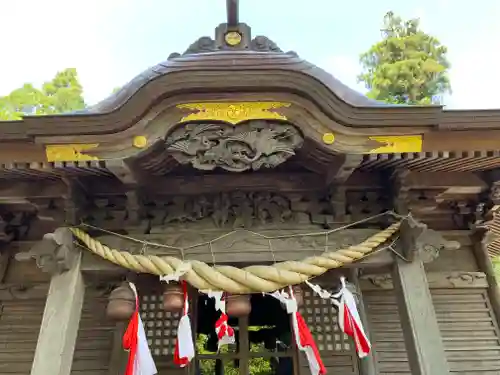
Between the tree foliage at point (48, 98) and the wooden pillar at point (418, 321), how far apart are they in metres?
12.5

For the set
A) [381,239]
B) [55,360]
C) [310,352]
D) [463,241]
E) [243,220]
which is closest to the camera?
[55,360]

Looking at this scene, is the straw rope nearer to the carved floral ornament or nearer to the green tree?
the carved floral ornament

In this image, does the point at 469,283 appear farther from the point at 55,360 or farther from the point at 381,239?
the point at 55,360

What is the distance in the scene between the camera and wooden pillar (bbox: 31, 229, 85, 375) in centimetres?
362

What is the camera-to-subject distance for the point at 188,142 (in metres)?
3.96

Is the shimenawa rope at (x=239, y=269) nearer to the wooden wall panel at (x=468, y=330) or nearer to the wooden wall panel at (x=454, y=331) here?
the wooden wall panel at (x=454, y=331)

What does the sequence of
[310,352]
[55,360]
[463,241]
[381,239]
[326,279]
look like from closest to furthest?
[55,360] → [310,352] → [381,239] → [326,279] → [463,241]

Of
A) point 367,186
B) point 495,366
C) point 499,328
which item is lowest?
point 495,366

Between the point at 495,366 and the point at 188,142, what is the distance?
406cm

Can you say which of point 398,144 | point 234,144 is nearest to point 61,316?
point 234,144

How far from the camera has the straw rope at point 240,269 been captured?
3809 mm

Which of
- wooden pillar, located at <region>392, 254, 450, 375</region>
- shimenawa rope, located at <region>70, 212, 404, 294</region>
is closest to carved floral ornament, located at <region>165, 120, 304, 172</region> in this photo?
shimenawa rope, located at <region>70, 212, 404, 294</region>

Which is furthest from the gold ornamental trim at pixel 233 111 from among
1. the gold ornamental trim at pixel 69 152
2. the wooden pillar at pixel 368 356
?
the wooden pillar at pixel 368 356

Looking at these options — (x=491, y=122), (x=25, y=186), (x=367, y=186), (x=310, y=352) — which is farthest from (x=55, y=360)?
(x=491, y=122)
